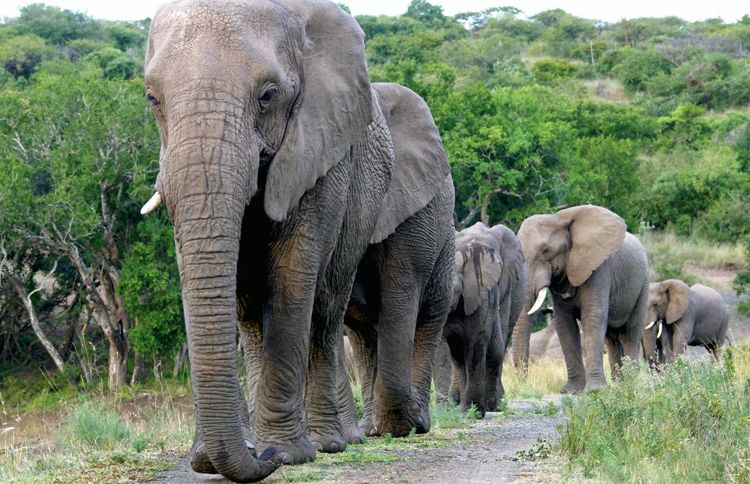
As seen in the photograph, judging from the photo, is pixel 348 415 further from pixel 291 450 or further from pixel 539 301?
pixel 539 301

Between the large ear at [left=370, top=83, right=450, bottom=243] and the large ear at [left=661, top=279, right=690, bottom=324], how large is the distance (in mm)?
14916

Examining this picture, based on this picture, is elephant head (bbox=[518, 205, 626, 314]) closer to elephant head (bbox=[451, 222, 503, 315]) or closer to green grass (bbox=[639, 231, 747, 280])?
elephant head (bbox=[451, 222, 503, 315])

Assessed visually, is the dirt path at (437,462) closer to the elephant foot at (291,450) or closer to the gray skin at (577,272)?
the elephant foot at (291,450)

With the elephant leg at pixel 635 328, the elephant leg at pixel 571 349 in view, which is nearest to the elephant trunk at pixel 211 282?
the elephant leg at pixel 571 349

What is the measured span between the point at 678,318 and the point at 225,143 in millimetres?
18994

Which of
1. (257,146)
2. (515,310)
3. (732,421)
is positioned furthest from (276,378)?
(515,310)

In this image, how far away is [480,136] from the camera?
3512cm

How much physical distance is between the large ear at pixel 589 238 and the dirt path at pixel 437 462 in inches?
275

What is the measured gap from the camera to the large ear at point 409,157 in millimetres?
8898

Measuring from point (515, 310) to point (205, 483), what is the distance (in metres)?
9.81

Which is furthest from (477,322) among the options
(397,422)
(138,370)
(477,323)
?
(138,370)

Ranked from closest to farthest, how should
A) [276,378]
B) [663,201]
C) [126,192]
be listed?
[276,378]
[126,192]
[663,201]

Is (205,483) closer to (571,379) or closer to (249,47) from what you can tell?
(249,47)

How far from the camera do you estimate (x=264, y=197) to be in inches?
250
